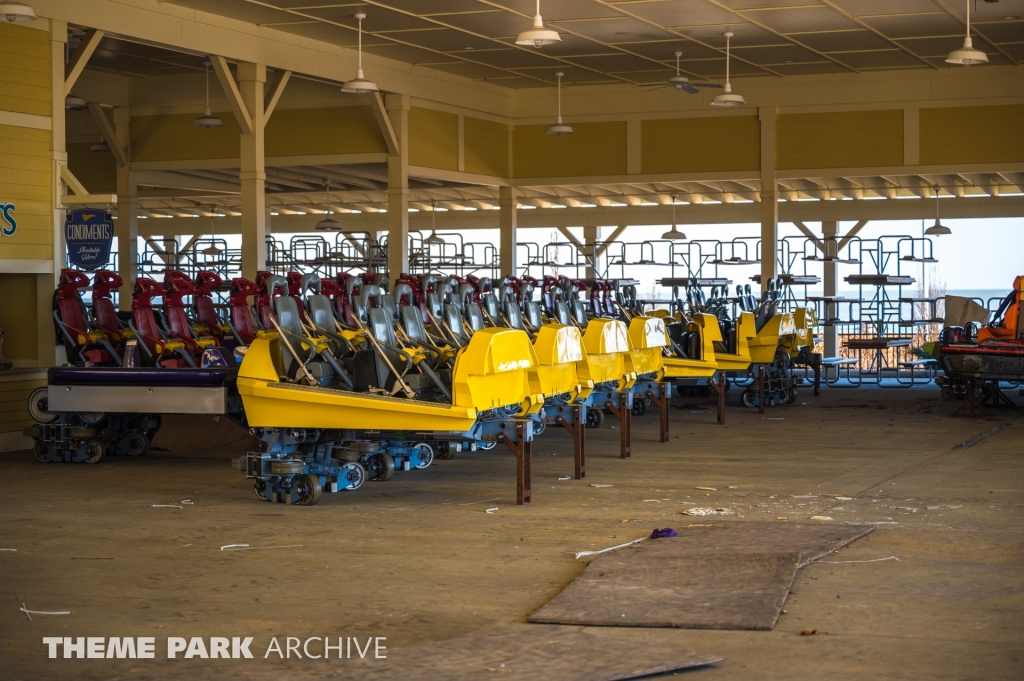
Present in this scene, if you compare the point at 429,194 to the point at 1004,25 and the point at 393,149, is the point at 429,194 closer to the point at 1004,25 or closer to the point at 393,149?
the point at 393,149

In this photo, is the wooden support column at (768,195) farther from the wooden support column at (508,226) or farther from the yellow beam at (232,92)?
the yellow beam at (232,92)

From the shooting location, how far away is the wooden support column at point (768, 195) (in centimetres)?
2055

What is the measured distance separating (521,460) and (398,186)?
10483 millimetres

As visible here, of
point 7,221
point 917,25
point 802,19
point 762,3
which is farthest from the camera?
point 917,25

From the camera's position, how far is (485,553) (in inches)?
285

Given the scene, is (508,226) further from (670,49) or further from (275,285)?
(275,285)

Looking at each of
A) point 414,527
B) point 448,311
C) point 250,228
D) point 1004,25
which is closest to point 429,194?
point 250,228

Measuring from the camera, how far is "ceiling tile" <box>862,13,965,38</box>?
15781 millimetres

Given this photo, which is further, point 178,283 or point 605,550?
point 178,283

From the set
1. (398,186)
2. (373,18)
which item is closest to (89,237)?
(373,18)

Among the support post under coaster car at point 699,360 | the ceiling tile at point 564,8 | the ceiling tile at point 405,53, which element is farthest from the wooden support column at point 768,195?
the ceiling tile at point 564,8

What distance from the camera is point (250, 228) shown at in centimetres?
1622

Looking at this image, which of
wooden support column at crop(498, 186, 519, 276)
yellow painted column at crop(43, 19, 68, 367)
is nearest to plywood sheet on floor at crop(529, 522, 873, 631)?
yellow painted column at crop(43, 19, 68, 367)

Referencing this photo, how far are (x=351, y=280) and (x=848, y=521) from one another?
5.97 m
